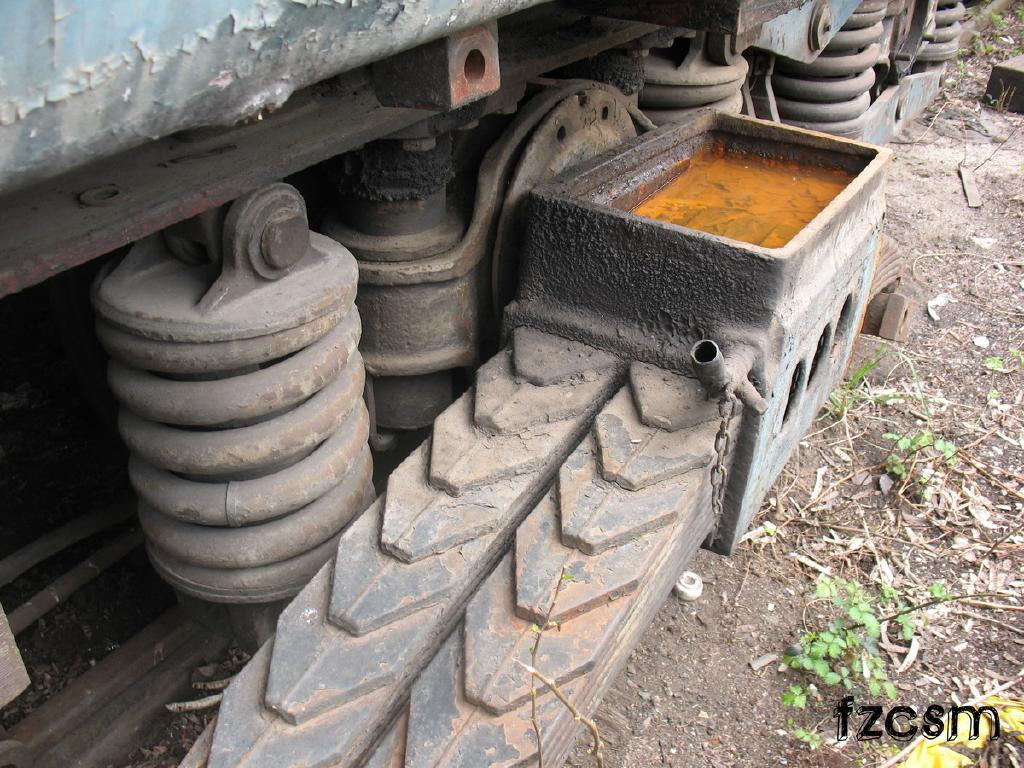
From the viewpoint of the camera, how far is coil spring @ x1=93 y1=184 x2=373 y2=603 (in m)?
1.38

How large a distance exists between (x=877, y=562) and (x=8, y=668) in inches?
80.1

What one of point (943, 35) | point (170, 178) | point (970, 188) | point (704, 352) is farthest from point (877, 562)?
point (943, 35)

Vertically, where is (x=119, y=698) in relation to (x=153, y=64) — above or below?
below

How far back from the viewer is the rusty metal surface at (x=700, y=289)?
1.74 metres

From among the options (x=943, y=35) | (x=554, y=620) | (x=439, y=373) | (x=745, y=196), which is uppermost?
(x=745, y=196)

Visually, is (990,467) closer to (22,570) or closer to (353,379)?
(353,379)

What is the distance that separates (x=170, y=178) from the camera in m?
1.25

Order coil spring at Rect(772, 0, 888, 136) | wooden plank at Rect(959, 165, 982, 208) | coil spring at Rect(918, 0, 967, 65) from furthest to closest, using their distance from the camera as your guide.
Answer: coil spring at Rect(918, 0, 967, 65) < wooden plank at Rect(959, 165, 982, 208) < coil spring at Rect(772, 0, 888, 136)

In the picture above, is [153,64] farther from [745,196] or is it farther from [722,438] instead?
[745,196]

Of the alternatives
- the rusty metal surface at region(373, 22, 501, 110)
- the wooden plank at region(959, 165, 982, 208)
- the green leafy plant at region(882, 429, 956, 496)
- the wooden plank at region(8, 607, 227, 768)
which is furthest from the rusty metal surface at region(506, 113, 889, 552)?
the wooden plank at region(959, 165, 982, 208)

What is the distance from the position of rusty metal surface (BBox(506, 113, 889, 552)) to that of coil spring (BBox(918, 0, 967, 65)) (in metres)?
3.73

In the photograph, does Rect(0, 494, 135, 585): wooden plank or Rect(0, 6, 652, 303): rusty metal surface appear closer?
Rect(0, 6, 652, 303): rusty metal surface

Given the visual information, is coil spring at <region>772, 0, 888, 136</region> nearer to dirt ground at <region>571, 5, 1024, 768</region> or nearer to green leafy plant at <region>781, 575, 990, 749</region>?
dirt ground at <region>571, 5, 1024, 768</region>

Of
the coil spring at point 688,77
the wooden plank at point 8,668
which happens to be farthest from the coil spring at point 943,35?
the wooden plank at point 8,668
